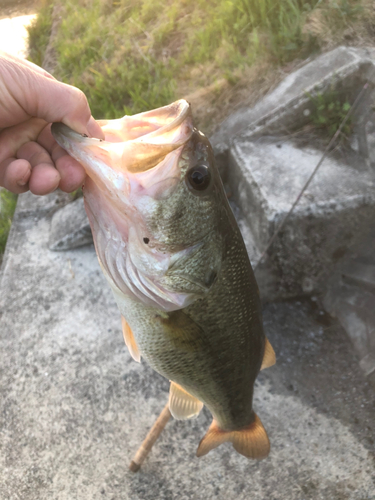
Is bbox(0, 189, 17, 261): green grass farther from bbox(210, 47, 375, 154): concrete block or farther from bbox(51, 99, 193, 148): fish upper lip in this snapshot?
bbox(51, 99, 193, 148): fish upper lip

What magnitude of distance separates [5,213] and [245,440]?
371 cm

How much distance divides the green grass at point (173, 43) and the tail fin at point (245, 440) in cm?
281

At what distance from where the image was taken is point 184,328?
1.37 meters

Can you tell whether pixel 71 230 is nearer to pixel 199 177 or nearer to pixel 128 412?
pixel 128 412

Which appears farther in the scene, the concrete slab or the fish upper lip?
the concrete slab

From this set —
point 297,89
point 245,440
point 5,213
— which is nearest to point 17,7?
point 5,213

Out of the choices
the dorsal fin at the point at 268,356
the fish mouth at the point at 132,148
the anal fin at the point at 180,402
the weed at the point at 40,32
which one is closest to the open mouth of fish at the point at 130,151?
the fish mouth at the point at 132,148

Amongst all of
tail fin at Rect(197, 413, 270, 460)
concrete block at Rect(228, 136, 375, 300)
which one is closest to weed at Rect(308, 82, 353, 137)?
concrete block at Rect(228, 136, 375, 300)

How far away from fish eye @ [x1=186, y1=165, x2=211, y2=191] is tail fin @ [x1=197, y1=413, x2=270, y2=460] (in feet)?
4.11

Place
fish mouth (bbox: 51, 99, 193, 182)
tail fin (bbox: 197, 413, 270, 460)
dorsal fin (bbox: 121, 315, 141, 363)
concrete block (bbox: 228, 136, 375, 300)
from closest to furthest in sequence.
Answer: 1. fish mouth (bbox: 51, 99, 193, 182)
2. dorsal fin (bbox: 121, 315, 141, 363)
3. tail fin (bbox: 197, 413, 270, 460)
4. concrete block (bbox: 228, 136, 375, 300)

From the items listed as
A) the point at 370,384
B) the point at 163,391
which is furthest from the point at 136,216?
the point at 370,384

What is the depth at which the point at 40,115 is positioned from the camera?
120 centimetres

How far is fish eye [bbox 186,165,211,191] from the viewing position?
113 cm

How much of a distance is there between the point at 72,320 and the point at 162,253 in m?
1.94
